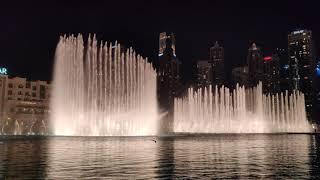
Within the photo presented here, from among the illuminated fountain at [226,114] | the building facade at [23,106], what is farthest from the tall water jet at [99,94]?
the building facade at [23,106]

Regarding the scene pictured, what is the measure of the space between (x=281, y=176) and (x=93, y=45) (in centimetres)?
4999

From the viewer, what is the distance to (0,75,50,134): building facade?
368 feet

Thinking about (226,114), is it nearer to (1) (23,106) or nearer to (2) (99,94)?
(2) (99,94)

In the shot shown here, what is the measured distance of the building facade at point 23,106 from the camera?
112250 mm

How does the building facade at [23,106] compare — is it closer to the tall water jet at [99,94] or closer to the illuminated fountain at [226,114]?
the illuminated fountain at [226,114]

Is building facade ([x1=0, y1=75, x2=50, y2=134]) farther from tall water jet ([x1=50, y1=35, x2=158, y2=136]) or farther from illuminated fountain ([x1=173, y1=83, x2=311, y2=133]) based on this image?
tall water jet ([x1=50, y1=35, x2=158, y2=136])

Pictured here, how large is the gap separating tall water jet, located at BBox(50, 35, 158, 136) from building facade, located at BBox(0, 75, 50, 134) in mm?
56876

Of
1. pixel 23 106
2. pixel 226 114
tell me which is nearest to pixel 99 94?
pixel 226 114

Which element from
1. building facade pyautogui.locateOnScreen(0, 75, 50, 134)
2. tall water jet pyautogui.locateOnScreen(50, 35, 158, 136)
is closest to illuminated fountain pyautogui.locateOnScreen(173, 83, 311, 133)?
tall water jet pyautogui.locateOnScreen(50, 35, 158, 136)

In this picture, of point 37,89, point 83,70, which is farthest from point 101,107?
point 37,89

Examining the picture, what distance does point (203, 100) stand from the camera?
102 m

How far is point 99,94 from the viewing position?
60156mm

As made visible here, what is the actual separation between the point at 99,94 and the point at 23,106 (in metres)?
66.9

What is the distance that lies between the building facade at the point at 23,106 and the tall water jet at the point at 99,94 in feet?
187
